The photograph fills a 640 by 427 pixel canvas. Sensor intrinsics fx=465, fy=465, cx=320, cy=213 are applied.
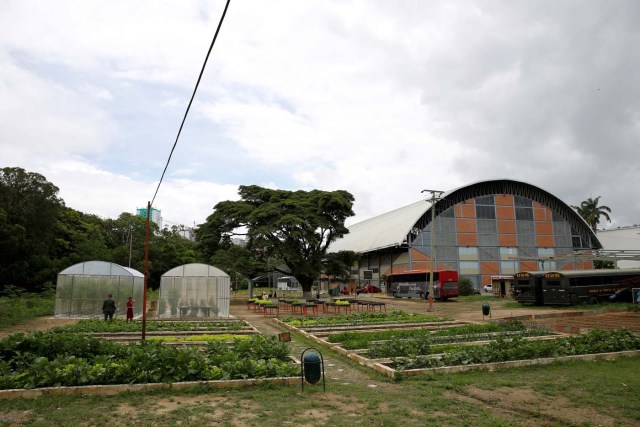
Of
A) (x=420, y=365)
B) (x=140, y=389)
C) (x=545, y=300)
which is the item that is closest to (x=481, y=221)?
(x=545, y=300)

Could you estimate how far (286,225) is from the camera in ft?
155

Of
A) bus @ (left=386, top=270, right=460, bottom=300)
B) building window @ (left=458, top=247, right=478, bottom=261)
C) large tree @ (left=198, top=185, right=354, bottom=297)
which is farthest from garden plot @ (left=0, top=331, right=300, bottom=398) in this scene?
building window @ (left=458, top=247, right=478, bottom=261)

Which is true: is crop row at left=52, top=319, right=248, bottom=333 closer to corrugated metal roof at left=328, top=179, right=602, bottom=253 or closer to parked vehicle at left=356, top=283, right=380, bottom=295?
corrugated metal roof at left=328, top=179, right=602, bottom=253

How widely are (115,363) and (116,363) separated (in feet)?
0.33

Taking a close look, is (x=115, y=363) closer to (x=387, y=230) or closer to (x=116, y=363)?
(x=116, y=363)

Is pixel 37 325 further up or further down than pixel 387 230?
further down

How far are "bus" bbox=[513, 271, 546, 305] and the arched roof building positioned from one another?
24.6 meters

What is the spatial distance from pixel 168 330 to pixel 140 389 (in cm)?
1121

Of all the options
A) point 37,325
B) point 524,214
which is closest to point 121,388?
point 37,325

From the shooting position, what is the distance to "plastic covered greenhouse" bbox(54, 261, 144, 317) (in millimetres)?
26531

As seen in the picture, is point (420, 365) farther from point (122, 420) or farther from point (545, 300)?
point (545, 300)

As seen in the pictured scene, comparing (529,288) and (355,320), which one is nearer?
(355,320)

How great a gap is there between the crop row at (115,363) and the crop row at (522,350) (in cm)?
363

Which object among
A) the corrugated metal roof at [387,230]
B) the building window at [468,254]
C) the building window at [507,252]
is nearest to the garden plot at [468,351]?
the corrugated metal roof at [387,230]
